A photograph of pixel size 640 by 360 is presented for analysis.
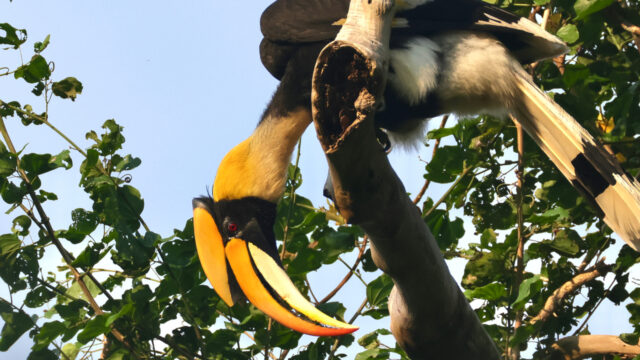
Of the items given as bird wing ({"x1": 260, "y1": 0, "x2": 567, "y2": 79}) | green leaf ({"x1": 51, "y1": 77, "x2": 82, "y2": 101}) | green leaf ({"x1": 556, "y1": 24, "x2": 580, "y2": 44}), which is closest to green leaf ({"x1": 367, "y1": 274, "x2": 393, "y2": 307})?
bird wing ({"x1": 260, "y1": 0, "x2": 567, "y2": 79})

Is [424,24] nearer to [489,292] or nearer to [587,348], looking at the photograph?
[489,292]

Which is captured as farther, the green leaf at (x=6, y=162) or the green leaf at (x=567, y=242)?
the green leaf at (x=567, y=242)

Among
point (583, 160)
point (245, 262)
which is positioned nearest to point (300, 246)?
point (245, 262)

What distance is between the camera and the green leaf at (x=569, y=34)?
2946mm

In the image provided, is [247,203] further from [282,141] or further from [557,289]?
[557,289]

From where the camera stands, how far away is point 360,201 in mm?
2041

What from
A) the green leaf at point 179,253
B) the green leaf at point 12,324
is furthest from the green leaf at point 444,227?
the green leaf at point 12,324

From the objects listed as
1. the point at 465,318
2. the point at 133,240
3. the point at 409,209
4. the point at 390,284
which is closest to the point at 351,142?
the point at 409,209

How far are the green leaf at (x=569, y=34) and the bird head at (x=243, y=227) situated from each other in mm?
1430

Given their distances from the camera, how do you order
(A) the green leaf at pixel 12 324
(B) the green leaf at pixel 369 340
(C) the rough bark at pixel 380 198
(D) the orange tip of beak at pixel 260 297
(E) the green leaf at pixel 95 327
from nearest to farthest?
(C) the rough bark at pixel 380 198
(D) the orange tip of beak at pixel 260 297
(E) the green leaf at pixel 95 327
(A) the green leaf at pixel 12 324
(B) the green leaf at pixel 369 340

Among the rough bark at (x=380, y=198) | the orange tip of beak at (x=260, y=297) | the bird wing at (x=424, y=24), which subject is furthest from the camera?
the bird wing at (x=424, y=24)

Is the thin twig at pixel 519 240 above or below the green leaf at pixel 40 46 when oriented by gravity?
below

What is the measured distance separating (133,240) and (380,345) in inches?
52.3

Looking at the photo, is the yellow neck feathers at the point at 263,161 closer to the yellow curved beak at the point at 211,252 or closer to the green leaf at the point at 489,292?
the yellow curved beak at the point at 211,252
